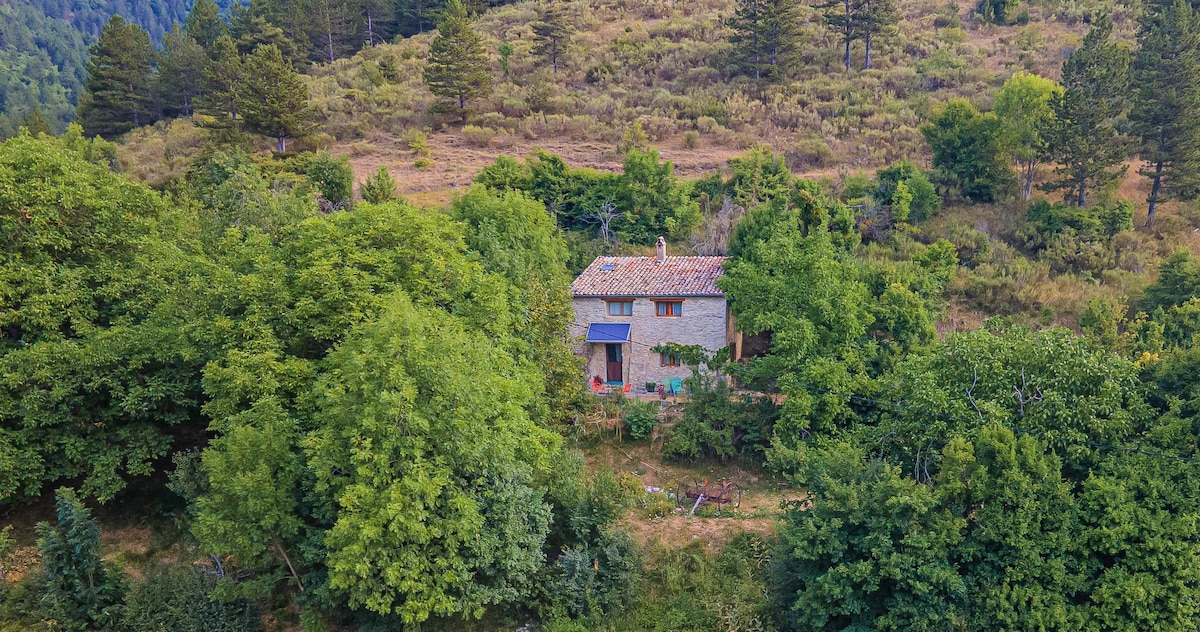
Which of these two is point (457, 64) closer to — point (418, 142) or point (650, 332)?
point (418, 142)

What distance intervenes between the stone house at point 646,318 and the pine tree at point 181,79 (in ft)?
146

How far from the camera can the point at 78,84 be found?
399 feet

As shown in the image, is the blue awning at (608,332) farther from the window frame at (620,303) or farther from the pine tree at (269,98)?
the pine tree at (269,98)

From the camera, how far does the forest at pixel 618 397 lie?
14.9 meters

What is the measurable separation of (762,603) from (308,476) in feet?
33.3

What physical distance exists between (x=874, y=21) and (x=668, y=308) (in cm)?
3434

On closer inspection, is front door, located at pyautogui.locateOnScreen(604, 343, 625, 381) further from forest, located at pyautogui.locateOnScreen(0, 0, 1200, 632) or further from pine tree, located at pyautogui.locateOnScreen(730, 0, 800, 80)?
pine tree, located at pyautogui.locateOnScreen(730, 0, 800, 80)

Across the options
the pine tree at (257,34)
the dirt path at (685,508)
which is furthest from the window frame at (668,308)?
the pine tree at (257,34)

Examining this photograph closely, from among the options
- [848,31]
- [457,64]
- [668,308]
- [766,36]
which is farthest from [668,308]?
[848,31]

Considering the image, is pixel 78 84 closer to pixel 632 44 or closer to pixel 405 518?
pixel 632 44

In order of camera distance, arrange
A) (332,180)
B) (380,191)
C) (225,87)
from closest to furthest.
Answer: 1. (380,191)
2. (332,180)
3. (225,87)

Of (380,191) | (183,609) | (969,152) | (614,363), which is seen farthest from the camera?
(969,152)

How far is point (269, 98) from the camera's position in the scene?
4366 centimetres

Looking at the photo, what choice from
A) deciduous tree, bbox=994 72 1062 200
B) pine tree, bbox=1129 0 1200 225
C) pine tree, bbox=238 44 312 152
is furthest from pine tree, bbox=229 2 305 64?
pine tree, bbox=1129 0 1200 225
